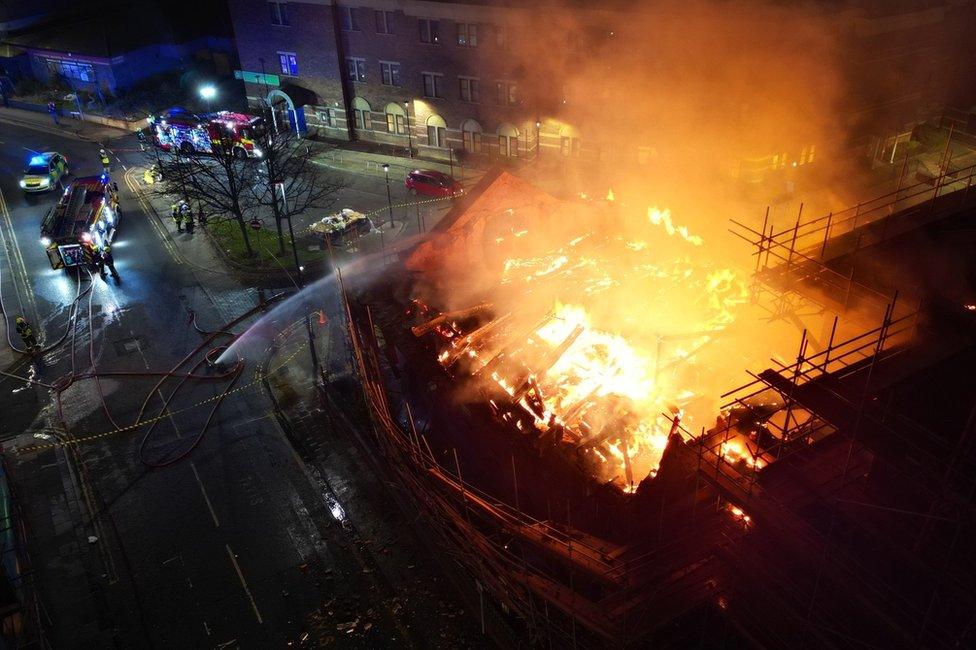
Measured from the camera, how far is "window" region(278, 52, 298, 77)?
3747 cm

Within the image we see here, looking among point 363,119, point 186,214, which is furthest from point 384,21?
point 186,214

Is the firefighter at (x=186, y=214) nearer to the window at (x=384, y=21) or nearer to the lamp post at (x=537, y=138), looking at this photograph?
the window at (x=384, y=21)

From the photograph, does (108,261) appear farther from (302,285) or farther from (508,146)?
(508,146)

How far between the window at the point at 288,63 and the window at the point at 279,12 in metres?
1.59

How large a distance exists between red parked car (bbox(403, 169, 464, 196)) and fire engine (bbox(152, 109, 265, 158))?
893 cm

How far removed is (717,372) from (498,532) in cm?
584

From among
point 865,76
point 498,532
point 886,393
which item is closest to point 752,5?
point 865,76

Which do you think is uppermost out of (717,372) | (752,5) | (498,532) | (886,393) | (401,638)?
(752,5)

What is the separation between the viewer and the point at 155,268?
26328mm

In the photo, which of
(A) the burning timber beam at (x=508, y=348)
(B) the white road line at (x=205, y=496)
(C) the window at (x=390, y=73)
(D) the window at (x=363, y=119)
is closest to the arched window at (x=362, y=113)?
(D) the window at (x=363, y=119)

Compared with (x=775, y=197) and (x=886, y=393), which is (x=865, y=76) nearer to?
(x=775, y=197)

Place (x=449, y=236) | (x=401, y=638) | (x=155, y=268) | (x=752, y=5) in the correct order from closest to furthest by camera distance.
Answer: (x=401, y=638), (x=449, y=236), (x=752, y=5), (x=155, y=268)

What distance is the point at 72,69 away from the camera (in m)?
43.9

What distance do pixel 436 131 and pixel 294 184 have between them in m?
7.68
